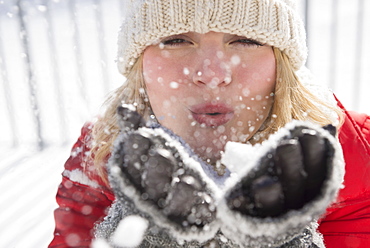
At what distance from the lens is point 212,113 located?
0.94 metres

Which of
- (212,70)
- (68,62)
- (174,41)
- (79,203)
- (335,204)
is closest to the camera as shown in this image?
(212,70)

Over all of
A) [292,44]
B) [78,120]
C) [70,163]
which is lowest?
[78,120]

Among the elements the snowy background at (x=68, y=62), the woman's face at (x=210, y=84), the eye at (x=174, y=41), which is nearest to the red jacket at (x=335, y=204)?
the woman's face at (x=210, y=84)

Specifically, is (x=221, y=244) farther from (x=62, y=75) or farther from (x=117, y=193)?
(x=62, y=75)

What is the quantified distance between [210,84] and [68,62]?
2969 mm

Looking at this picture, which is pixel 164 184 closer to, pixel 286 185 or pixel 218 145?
pixel 286 185

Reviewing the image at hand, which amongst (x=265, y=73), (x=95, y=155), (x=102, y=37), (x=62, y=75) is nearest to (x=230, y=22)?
(x=265, y=73)

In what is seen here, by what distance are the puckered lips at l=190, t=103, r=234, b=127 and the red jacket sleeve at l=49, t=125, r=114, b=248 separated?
21.5 inches

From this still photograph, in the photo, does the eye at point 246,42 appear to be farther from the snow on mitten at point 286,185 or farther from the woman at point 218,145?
the snow on mitten at point 286,185

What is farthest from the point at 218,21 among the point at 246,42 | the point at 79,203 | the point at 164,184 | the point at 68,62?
the point at 68,62

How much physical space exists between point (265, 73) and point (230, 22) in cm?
19

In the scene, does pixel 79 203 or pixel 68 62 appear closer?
pixel 79 203

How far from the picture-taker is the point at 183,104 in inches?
37.9

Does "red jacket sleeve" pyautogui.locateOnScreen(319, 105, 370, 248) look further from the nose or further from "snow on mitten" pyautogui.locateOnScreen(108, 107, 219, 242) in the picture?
"snow on mitten" pyautogui.locateOnScreen(108, 107, 219, 242)
